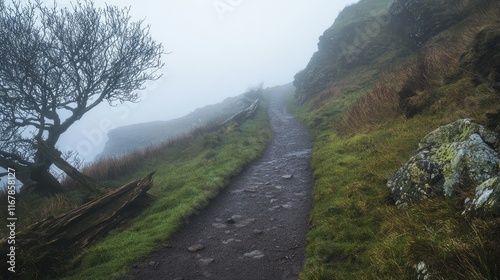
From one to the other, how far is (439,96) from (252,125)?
14.8 m

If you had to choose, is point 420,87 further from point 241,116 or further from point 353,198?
point 241,116

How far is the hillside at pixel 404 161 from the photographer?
10.4 ft

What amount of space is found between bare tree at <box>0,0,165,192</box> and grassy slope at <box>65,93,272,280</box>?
443cm

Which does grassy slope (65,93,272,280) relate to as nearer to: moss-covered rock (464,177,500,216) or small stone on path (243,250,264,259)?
small stone on path (243,250,264,259)

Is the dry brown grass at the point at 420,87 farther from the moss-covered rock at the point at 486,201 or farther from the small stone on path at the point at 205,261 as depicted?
the small stone on path at the point at 205,261

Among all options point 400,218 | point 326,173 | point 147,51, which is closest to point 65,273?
point 400,218

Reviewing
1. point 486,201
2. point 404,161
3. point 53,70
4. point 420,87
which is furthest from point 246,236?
point 53,70

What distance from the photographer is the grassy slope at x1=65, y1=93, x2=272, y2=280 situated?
6.03 m

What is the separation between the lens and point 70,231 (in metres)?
7.28

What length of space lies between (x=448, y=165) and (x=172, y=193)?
859cm

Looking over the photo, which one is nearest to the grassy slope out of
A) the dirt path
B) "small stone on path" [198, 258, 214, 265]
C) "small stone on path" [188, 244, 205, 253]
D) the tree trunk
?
the dirt path

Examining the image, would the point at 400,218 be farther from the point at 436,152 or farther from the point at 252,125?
the point at 252,125

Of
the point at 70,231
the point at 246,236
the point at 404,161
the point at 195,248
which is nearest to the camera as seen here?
the point at 195,248

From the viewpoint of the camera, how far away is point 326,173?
29.0 ft
